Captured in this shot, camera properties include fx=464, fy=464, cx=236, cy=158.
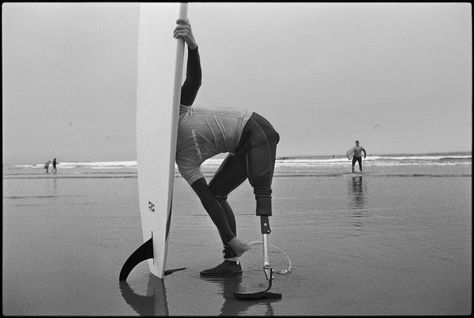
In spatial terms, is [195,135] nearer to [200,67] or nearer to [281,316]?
[200,67]

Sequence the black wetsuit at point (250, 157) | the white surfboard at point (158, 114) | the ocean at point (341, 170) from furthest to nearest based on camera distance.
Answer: the ocean at point (341, 170) → the black wetsuit at point (250, 157) → the white surfboard at point (158, 114)

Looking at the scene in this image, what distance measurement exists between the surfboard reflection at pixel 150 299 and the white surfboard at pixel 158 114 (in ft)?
0.67

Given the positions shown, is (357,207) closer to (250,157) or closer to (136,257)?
(250,157)

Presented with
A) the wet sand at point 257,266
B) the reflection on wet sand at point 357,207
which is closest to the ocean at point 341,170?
the reflection on wet sand at point 357,207

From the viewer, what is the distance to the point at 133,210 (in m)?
6.76

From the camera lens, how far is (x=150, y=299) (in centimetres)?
244

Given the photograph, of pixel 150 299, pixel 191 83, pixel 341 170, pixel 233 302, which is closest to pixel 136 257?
pixel 150 299

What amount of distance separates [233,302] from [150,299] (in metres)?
0.44

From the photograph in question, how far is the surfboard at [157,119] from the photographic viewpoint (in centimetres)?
283

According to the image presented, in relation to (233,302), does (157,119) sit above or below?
above

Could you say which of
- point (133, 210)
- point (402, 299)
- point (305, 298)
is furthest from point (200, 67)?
point (133, 210)

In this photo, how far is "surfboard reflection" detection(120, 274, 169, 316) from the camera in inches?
87.5

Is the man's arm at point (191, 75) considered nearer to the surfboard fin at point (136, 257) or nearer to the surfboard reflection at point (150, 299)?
the surfboard fin at point (136, 257)

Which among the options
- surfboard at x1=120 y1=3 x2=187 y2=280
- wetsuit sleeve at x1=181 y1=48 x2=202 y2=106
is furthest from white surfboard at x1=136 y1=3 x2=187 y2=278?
wetsuit sleeve at x1=181 y1=48 x2=202 y2=106
